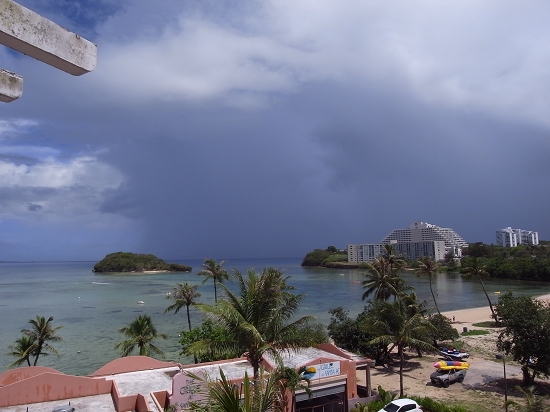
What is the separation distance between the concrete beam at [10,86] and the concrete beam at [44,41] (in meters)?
0.46

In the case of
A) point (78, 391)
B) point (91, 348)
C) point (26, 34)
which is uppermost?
point (26, 34)

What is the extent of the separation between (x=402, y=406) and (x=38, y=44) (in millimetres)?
19749

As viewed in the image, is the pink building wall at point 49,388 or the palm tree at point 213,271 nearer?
the pink building wall at point 49,388

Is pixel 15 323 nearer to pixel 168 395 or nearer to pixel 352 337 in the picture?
pixel 352 337

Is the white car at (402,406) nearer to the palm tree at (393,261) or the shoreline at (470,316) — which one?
the palm tree at (393,261)

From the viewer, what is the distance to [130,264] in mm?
179000

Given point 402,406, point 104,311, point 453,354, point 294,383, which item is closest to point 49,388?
point 294,383

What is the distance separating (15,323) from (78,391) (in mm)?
49322

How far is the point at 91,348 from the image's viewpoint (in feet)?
139

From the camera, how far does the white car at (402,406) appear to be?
18.9 metres

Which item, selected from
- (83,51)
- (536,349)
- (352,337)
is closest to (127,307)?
(352,337)

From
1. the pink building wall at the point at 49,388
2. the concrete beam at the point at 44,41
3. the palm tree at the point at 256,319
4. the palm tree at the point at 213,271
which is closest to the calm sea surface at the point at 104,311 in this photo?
the palm tree at the point at 213,271

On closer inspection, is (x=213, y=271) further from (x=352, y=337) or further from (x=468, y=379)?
(x=468, y=379)

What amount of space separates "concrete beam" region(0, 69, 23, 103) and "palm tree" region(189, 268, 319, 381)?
36.7 ft
